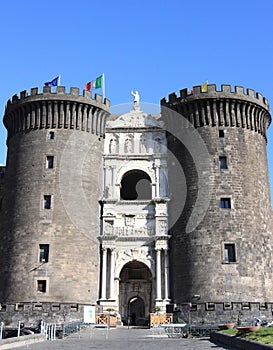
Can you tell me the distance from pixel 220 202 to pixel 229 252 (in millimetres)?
3805

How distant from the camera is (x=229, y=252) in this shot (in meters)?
33.9

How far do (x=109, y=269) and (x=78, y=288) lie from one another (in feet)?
10.8

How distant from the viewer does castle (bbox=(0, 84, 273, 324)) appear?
33.2 meters

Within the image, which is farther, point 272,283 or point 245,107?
point 245,107

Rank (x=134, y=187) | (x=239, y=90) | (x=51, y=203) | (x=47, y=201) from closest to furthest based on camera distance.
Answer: (x=51, y=203) < (x=47, y=201) < (x=239, y=90) < (x=134, y=187)

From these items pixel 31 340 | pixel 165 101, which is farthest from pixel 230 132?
pixel 31 340

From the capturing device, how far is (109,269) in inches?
1423

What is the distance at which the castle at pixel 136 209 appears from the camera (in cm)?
3319

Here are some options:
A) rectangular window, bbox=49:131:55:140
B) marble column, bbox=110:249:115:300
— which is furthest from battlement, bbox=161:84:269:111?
marble column, bbox=110:249:115:300

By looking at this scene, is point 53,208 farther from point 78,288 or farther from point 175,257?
point 175,257

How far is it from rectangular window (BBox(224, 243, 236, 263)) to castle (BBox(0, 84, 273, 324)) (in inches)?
2.9

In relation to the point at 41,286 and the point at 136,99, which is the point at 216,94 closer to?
the point at 136,99

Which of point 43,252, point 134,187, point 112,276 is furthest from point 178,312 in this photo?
point 134,187

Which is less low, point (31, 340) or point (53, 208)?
point (53, 208)
